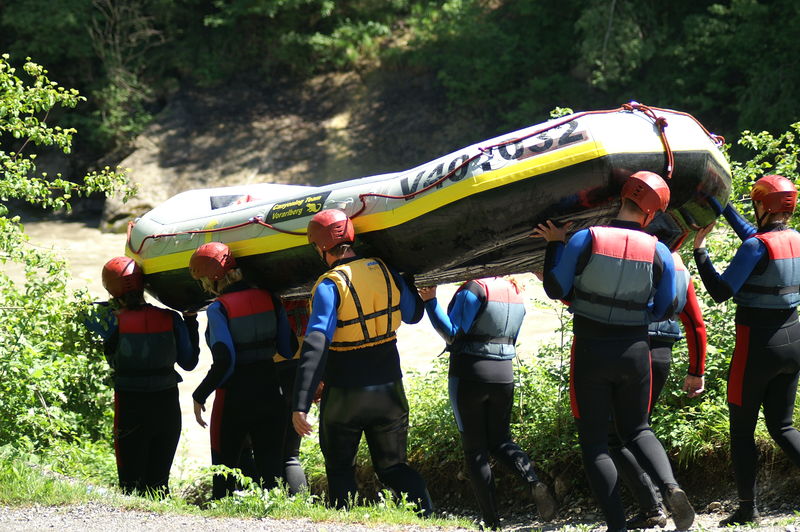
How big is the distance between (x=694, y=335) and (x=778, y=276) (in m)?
0.55

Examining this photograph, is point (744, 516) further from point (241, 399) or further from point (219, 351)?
point (219, 351)

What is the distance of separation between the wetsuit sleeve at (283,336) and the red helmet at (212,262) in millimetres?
319

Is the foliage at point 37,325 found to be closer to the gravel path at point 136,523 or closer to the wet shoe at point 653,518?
the gravel path at point 136,523

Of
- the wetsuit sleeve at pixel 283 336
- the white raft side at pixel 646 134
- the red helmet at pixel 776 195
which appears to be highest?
the white raft side at pixel 646 134

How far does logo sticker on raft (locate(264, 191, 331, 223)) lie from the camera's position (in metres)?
4.82

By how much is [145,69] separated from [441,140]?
684cm

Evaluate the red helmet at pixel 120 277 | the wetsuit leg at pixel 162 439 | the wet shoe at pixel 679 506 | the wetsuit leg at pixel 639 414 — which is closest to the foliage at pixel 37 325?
the red helmet at pixel 120 277

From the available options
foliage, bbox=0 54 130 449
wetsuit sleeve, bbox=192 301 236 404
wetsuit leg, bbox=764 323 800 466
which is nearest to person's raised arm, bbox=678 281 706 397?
wetsuit leg, bbox=764 323 800 466

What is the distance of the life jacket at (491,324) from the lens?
4.80 m

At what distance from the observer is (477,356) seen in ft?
15.8

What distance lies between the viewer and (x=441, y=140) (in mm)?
17453

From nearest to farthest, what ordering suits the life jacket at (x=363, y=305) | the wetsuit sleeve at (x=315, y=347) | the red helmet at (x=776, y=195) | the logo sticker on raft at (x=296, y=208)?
1. the wetsuit sleeve at (x=315, y=347)
2. the life jacket at (x=363, y=305)
3. the red helmet at (x=776, y=195)
4. the logo sticker on raft at (x=296, y=208)

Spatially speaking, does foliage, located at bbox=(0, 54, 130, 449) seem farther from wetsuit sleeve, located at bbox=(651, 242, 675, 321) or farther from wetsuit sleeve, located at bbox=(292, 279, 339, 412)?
wetsuit sleeve, located at bbox=(651, 242, 675, 321)

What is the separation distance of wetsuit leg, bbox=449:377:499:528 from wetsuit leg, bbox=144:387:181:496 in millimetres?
1637
